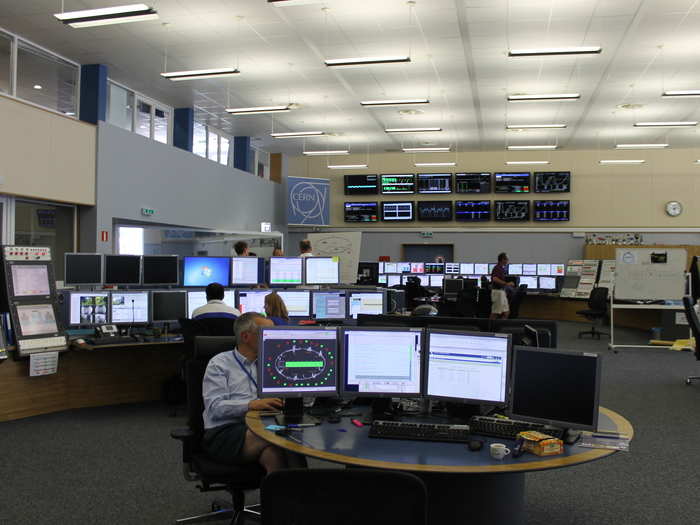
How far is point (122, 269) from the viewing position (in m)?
6.01

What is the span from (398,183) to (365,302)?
30.3ft

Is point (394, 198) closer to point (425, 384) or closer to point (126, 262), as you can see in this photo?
point (126, 262)

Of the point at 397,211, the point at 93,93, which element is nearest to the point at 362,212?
the point at 397,211

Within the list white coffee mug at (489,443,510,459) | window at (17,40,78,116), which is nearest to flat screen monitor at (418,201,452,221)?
window at (17,40,78,116)

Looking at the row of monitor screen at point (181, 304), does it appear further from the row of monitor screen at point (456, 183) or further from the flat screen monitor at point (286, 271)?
the row of monitor screen at point (456, 183)

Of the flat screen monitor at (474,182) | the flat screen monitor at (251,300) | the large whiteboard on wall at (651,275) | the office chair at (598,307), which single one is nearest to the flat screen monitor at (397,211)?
the flat screen monitor at (474,182)

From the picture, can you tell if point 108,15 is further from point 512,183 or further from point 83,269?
point 512,183

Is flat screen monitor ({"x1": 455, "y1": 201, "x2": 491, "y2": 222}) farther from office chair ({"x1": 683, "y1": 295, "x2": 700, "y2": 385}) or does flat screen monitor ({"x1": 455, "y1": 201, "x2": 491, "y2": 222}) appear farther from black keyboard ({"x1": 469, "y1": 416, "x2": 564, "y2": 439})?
black keyboard ({"x1": 469, "y1": 416, "x2": 564, "y2": 439})

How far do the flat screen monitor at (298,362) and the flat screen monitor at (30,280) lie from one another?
3179 mm

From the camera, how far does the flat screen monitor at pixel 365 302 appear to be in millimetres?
6660

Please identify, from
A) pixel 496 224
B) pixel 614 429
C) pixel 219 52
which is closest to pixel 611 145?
pixel 496 224

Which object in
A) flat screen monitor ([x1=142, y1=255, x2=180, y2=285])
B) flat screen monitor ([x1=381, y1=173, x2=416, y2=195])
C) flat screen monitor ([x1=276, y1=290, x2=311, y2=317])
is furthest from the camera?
flat screen monitor ([x1=381, y1=173, x2=416, y2=195])

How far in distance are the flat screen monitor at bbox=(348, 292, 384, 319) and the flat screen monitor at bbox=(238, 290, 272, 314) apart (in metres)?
0.91

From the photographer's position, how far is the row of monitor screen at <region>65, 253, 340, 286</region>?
5.87 m
